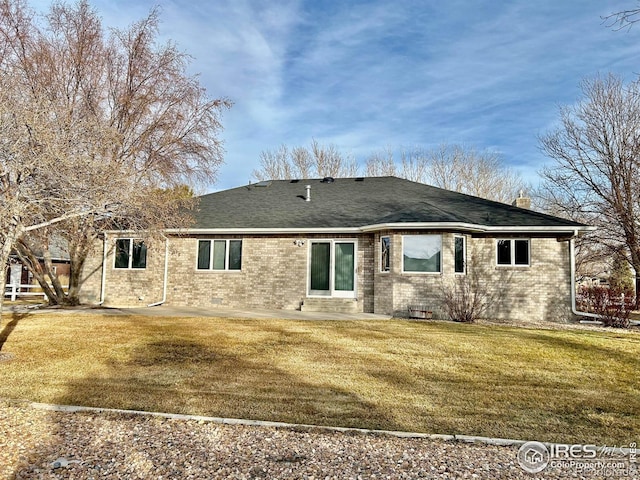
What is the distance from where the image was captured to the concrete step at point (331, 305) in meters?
13.4

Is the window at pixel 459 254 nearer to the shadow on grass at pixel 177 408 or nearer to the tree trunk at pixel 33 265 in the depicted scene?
the shadow on grass at pixel 177 408

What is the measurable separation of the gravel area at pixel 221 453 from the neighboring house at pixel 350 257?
8856 mm

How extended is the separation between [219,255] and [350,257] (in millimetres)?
4597

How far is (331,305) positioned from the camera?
13594 mm

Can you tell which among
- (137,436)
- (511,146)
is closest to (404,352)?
(137,436)

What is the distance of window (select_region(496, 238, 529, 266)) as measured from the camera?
13383 mm

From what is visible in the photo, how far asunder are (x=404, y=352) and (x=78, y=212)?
631 centimetres

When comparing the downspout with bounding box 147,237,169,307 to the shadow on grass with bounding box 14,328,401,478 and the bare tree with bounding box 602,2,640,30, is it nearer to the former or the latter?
the shadow on grass with bounding box 14,328,401,478

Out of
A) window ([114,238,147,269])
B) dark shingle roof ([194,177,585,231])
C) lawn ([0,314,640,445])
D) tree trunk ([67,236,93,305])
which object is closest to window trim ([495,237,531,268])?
dark shingle roof ([194,177,585,231])

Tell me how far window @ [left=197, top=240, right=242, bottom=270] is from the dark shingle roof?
64 centimetres

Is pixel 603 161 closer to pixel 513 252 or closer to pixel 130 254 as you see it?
pixel 513 252

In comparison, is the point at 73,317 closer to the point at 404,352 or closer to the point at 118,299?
the point at 118,299

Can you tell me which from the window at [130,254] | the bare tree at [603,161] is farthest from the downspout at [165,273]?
the bare tree at [603,161]

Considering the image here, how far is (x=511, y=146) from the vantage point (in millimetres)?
28812
